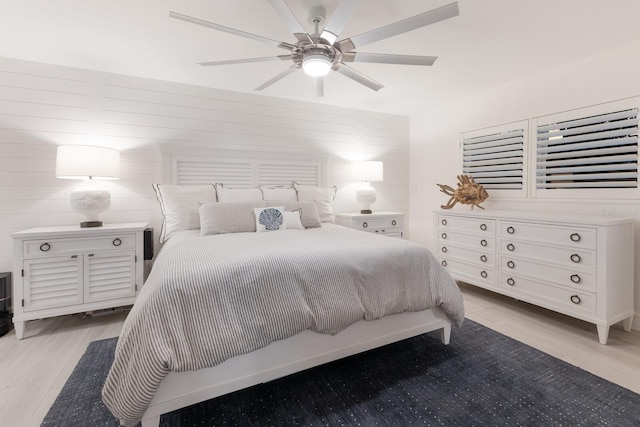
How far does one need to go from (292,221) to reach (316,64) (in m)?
1.39

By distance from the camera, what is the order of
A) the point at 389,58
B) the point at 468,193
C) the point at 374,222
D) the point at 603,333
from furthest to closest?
the point at 374,222 < the point at 468,193 < the point at 603,333 < the point at 389,58

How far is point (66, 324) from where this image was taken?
8.57 ft

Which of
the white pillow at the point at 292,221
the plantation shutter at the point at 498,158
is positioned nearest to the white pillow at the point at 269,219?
the white pillow at the point at 292,221

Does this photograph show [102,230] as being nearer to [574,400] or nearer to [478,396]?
[478,396]

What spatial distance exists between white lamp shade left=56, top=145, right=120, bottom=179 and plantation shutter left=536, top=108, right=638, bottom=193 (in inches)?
163

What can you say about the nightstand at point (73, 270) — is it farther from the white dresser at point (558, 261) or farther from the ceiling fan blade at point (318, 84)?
the white dresser at point (558, 261)

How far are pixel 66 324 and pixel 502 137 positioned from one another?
4.70 m

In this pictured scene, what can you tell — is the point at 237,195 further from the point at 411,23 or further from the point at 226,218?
the point at 411,23

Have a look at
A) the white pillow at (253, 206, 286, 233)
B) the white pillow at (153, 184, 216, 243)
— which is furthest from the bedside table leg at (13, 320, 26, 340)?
the white pillow at (253, 206, 286, 233)

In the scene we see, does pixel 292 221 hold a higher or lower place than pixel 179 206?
lower

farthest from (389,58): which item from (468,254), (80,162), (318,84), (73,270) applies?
(73,270)

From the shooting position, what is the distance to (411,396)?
1627mm

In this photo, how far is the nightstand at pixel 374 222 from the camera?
146 inches

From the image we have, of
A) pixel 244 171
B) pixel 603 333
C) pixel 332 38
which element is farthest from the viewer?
pixel 244 171
